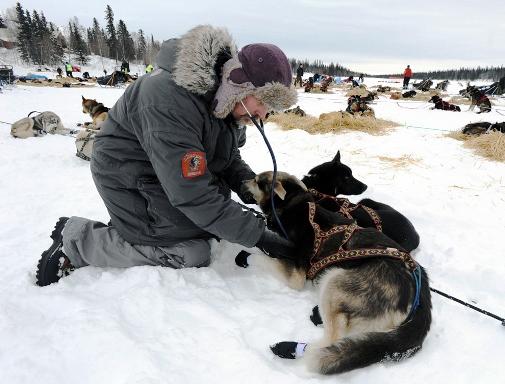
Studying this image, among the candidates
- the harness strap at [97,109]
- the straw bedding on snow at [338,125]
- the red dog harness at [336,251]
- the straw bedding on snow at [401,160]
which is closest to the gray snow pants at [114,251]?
the red dog harness at [336,251]

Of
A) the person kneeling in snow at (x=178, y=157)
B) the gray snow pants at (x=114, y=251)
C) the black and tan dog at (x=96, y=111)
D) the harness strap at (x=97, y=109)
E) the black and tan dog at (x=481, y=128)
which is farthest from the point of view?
the harness strap at (x=97, y=109)

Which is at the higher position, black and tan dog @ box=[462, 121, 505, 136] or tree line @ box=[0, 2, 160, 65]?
tree line @ box=[0, 2, 160, 65]

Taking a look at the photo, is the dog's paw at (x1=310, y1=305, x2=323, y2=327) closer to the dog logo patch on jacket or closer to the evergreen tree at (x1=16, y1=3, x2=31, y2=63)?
the dog logo patch on jacket

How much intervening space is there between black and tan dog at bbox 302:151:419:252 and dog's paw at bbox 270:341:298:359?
145 cm

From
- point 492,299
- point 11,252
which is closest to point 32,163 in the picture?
point 11,252

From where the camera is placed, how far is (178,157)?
6.56 feet

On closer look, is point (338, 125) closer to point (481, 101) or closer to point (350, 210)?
point (350, 210)

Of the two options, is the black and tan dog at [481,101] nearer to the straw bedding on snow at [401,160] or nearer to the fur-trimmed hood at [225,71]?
the straw bedding on snow at [401,160]

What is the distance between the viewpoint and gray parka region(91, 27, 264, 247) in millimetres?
2010

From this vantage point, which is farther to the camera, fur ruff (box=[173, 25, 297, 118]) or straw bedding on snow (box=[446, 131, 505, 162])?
straw bedding on snow (box=[446, 131, 505, 162])

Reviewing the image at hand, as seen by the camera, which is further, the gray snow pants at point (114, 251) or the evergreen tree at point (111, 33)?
the evergreen tree at point (111, 33)

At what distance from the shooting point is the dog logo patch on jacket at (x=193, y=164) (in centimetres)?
201

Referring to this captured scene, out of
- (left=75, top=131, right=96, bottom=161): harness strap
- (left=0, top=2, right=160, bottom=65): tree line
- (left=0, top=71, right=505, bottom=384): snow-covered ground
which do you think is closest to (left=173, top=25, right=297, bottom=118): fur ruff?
(left=0, top=71, right=505, bottom=384): snow-covered ground

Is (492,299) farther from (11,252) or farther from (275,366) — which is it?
(11,252)
